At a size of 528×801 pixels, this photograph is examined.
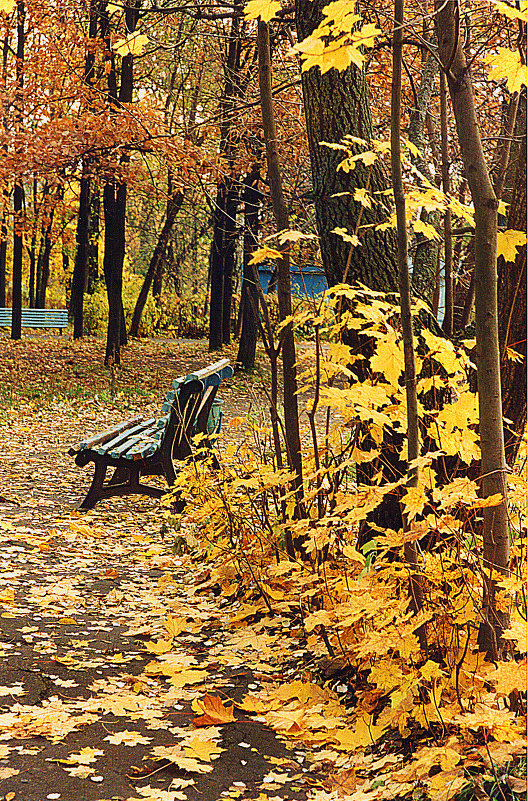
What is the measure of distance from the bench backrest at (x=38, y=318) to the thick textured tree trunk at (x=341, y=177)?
22.7 meters

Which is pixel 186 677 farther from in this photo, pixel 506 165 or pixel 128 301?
pixel 128 301

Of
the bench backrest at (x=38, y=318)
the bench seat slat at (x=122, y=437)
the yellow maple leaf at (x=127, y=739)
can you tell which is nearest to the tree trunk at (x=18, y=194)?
the bench backrest at (x=38, y=318)

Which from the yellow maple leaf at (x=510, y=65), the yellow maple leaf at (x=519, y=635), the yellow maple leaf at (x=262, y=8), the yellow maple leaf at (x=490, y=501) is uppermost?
the yellow maple leaf at (x=262, y=8)

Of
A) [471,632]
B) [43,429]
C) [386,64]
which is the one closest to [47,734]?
[471,632]

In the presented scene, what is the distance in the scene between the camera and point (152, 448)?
6.36 m

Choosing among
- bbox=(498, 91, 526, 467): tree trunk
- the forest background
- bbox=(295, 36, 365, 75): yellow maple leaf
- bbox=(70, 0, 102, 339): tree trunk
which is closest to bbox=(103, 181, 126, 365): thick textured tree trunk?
bbox=(70, 0, 102, 339): tree trunk

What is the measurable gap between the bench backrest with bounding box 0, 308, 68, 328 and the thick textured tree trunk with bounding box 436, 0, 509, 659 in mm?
24258

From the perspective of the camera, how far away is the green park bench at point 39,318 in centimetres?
2562

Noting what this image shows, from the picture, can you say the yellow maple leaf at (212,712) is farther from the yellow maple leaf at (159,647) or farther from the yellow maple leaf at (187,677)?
the yellow maple leaf at (159,647)

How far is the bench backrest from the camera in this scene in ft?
84.1

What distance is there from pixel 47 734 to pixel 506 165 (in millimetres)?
2999

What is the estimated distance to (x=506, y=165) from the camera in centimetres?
370

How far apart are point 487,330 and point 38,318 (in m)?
24.7

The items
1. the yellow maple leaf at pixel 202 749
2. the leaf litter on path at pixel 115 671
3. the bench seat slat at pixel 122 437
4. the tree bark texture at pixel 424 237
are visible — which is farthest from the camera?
the bench seat slat at pixel 122 437
